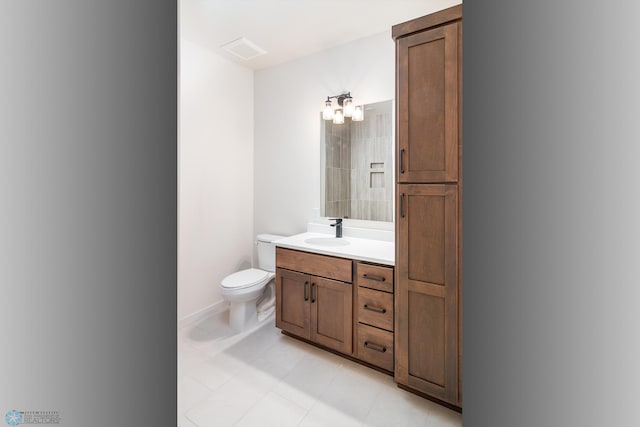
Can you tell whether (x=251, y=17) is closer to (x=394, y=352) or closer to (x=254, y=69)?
(x=254, y=69)

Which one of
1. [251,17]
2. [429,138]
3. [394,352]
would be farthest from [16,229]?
[251,17]

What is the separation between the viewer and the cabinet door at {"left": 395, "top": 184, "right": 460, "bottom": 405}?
155 cm

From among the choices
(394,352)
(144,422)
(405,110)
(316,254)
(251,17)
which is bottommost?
(394,352)

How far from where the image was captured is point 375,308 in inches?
75.3

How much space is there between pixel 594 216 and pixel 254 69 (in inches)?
138

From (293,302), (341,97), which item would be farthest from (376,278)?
(341,97)

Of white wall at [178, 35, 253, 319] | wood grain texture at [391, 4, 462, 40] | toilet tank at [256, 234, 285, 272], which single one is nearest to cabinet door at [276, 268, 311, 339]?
toilet tank at [256, 234, 285, 272]

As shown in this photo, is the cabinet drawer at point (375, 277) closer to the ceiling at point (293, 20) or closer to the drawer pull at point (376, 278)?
the drawer pull at point (376, 278)

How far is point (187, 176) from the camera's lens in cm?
261

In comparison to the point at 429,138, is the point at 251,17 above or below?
above

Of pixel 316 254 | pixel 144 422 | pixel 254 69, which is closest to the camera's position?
pixel 144 422

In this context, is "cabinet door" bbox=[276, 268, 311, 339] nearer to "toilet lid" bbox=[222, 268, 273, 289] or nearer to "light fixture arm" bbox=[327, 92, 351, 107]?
"toilet lid" bbox=[222, 268, 273, 289]

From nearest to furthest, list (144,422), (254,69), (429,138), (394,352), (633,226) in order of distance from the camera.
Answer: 1. (633,226)
2. (144,422)
3. (429,138)
4. (394,352)
5. (254,69)

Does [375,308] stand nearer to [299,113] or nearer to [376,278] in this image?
[376,278]
